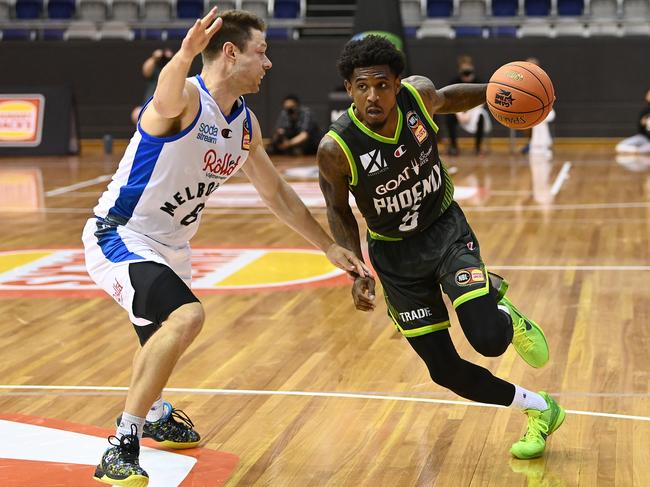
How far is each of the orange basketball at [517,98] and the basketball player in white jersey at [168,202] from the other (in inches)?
37.1

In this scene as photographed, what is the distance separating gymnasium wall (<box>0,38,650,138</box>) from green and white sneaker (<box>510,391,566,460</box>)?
55.5ft

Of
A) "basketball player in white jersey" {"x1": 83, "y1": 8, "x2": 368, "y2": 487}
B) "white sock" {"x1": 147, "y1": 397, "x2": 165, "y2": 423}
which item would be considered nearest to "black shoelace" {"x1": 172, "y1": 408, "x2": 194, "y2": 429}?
"white sock" {"x1": 147, "y1": 397, "x2": 165, "y2": 423}

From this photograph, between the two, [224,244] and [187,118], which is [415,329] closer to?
[187,118]

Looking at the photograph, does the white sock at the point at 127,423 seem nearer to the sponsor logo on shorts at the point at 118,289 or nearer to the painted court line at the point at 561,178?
the sponsor logo on shorts at the point at 118,289

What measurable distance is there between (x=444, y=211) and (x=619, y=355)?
6.41 feet

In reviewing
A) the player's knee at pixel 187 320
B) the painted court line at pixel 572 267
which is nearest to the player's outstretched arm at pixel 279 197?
the player's knee at pixel 187 320

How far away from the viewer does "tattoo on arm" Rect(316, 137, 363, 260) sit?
4387 mm

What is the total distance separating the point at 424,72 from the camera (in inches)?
835

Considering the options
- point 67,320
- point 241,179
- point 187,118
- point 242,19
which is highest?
point 242,19

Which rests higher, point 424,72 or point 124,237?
point 124,237

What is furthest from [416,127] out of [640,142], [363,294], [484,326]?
[640,142]

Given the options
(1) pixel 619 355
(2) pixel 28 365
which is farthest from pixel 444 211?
(2) pixel 28 365

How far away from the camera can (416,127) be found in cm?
444

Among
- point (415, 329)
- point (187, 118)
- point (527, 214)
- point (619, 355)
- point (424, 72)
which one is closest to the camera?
point (187, 118)
